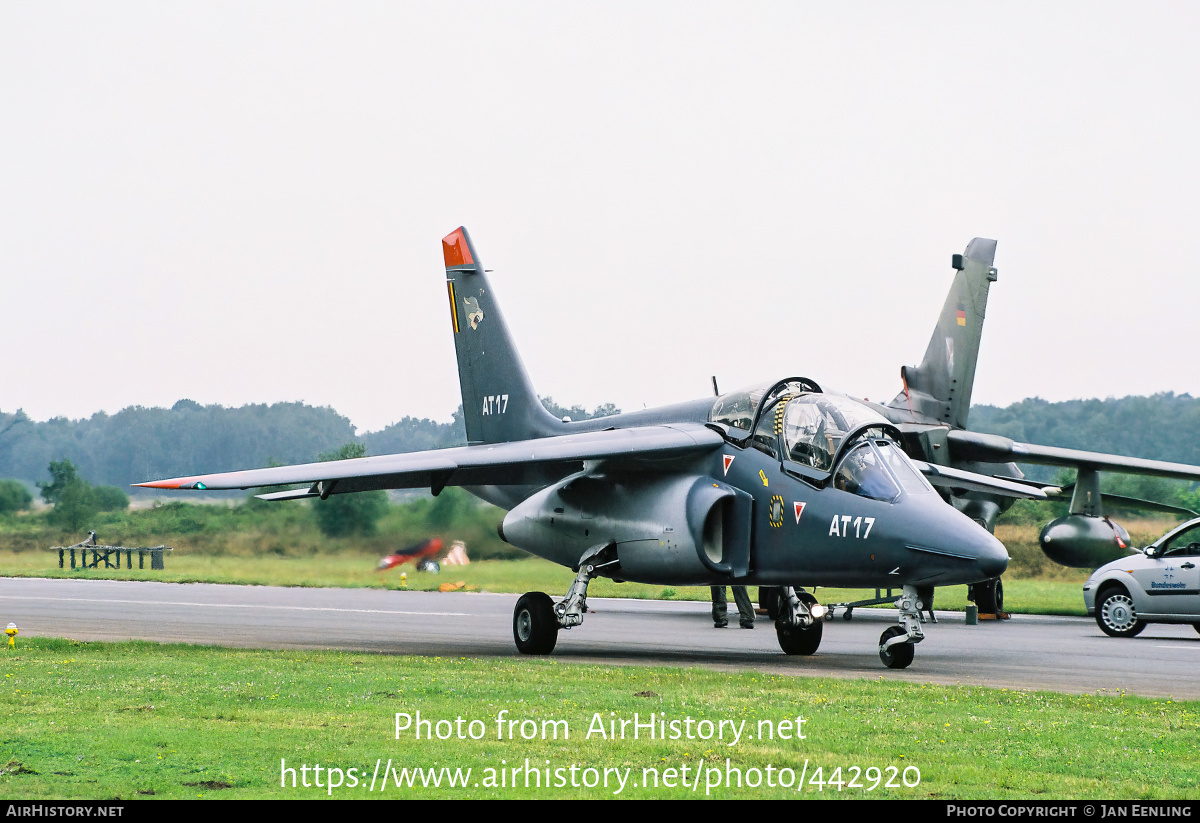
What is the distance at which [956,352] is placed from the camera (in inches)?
936

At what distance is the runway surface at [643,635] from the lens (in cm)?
1327

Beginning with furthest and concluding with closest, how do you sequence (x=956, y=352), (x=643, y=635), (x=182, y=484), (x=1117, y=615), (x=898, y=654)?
1. (x=956, y=352)
2. (x=643, y=635)
3. (x=1117, y=615)
4. (x=182, y=484)
5. (x=898, y=654)

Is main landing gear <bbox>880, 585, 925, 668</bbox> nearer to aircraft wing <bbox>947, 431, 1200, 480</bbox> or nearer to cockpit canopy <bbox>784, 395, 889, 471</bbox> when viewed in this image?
cockpit canopy <bbox>784, 395, 889, 471</bbox>

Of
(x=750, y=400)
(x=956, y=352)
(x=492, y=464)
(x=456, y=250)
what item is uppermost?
(x=456, y=250)

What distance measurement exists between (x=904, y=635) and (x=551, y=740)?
6.12 meters

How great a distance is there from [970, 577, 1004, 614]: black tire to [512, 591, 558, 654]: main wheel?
Result: 396 inches

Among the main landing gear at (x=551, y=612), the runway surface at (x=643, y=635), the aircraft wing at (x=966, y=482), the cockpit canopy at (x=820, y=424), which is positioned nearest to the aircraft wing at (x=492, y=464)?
the cockpit canopy at (x=820, y=424)

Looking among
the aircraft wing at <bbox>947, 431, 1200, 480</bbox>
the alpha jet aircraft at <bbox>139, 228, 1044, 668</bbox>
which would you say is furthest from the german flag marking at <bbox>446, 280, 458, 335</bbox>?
the aircraft wing at <bbox>947, 431, 1200, 480</bbox>

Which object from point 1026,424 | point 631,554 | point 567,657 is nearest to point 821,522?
point 631,554

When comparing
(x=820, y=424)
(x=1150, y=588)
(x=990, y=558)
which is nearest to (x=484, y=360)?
(x=820, y=424)

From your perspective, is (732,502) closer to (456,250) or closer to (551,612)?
(551,612)

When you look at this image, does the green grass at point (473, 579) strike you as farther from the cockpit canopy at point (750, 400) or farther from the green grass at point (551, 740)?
the green grass at point (551, 740)

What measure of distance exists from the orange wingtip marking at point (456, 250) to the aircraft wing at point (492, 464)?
4155 mm

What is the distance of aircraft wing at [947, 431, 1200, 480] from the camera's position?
73.3ft
